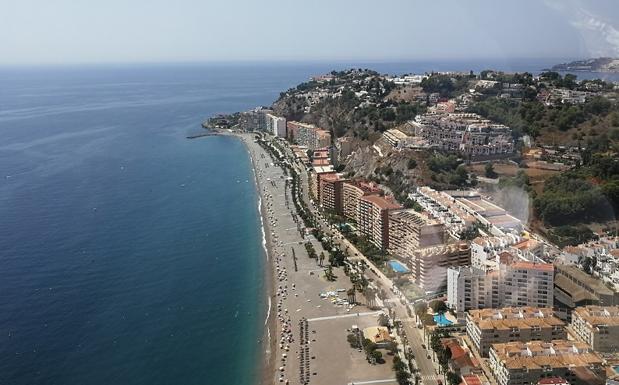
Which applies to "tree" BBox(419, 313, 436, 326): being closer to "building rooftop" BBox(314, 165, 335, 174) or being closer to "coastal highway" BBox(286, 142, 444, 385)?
"coastal highway" BBox(286, 142, 444, 385)

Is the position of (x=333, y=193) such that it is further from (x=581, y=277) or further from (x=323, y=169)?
(x=581, y=277)

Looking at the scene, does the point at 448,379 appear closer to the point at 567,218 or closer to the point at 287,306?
the point at 287,306

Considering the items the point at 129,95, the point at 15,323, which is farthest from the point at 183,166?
the point at 129,95

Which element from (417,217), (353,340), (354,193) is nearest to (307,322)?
(353,340)

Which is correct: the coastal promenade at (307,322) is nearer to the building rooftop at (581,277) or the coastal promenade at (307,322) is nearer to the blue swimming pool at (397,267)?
the blue swimming pool at (397,267)

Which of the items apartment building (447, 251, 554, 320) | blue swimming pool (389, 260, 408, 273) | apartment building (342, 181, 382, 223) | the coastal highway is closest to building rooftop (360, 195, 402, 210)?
apartment building (342, 181, 382, 223)

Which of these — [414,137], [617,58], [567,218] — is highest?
[617,58]
